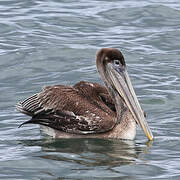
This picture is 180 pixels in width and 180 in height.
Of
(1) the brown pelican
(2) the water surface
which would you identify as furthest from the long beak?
(2) the water surface

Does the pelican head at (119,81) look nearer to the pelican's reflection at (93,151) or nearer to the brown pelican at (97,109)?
the brown pelican at (97,109)

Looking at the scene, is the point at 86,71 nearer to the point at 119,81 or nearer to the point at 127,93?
the point at 119,81

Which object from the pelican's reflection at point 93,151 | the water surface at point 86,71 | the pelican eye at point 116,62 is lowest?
the pelican's reflection at point 93,151

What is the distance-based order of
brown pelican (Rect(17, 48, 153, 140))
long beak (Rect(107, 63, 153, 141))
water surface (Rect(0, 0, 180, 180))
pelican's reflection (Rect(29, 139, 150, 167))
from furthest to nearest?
brown pelican (Rect(17, 48, 153, 140)) → long beak (Rect(107, 63, 153, 141)) → pelican's reflection (Rect(29, 139, 150, 167)) → water surface (Rect(0, 0, 180, 180))

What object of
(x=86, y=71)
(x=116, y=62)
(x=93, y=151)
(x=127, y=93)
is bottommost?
(x=93, y=151)

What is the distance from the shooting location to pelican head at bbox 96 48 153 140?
9.55 metres

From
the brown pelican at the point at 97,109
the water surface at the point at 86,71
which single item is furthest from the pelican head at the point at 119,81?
the water surface at the point at 86,71

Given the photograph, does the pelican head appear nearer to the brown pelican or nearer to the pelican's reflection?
the brown pelican

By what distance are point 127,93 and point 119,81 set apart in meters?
0.21

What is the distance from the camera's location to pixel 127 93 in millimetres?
Result: 9664

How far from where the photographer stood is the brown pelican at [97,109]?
9.64 metres

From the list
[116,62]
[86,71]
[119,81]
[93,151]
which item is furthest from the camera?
[86,71]

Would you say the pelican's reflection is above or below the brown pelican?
below

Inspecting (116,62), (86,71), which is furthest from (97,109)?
(86,71)
